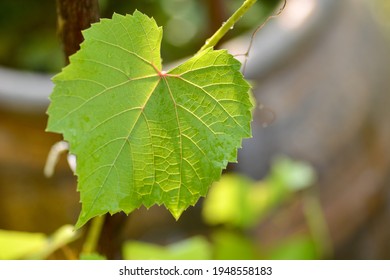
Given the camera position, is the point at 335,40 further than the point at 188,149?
Yes

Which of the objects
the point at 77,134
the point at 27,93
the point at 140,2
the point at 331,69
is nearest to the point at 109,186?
the point at 77,134

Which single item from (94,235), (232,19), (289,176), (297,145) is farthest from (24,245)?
(297,145)

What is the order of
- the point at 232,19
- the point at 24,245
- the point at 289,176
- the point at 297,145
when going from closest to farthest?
the point at 232,19 → the point at 24,245 → the point at 289,176 → the point at 297,145

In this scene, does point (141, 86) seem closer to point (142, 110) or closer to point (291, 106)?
point (142, 110)

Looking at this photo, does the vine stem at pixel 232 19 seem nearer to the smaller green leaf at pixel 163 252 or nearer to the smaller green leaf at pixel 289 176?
the smaller green leaf at pixel 163 252

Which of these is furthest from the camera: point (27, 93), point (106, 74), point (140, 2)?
point (140, 2)

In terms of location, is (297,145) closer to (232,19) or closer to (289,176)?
(289,176)
